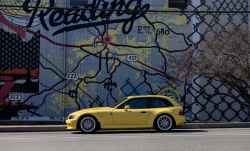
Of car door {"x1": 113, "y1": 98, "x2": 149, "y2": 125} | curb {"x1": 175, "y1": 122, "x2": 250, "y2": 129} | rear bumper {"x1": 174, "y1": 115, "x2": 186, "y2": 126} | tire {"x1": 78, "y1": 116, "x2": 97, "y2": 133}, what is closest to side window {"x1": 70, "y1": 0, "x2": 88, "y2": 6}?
car door {"x1": 113, "y1": 98, "x2": 149, "y2": 125}

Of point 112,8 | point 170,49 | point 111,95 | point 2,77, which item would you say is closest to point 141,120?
point 111,95

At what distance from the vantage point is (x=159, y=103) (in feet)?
37.7

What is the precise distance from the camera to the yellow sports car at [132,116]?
Result: 1090 centimetres

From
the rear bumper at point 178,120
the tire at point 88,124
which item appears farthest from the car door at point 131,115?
the rear bumper at point 178,120

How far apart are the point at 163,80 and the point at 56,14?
6867 millimetres

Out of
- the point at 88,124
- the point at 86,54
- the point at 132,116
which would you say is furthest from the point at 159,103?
the point at 86,54

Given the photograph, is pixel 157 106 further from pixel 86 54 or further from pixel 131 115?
pixel 86 54

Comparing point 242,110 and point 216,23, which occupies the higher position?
point 216,23

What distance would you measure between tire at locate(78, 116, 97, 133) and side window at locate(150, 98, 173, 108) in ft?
7.17

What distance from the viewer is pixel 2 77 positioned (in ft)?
55.0

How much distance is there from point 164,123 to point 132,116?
121 centimetres

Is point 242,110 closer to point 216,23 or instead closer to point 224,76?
point 224,76

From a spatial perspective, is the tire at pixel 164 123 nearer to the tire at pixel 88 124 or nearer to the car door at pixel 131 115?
the car door at pixel 131 115

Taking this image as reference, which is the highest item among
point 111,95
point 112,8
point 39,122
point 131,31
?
point 112,8
